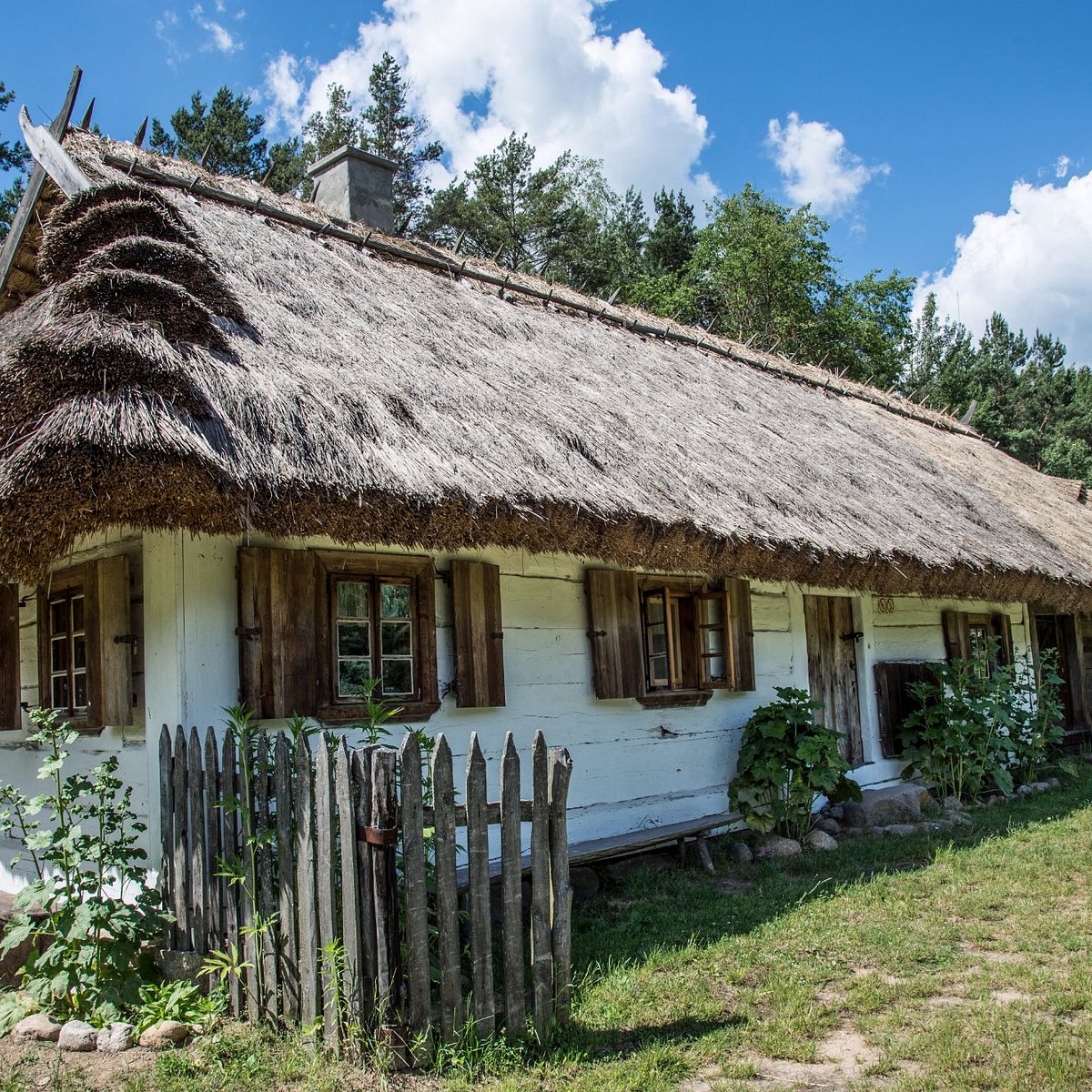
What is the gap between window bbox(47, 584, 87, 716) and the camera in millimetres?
5363

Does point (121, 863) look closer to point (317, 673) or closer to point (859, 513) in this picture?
point (317, 673)

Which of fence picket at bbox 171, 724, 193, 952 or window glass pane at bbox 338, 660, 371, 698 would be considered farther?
window glass pane at bbox 338, 660, 371, 698

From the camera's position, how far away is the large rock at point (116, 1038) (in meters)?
3.48

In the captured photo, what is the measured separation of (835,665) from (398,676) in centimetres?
453

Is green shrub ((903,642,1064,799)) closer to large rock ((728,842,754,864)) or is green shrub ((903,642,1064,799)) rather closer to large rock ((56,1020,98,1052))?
large rock ((728,842,754,864))

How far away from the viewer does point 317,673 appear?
16.0 feet

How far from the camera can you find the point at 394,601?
535 centimetres

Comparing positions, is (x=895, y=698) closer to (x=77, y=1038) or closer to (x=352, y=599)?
(x=352, y=599)

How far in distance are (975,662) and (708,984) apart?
5.35 metres

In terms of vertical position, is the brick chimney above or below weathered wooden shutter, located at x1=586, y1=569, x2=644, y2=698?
above

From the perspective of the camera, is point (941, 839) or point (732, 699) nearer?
point (941, 839)

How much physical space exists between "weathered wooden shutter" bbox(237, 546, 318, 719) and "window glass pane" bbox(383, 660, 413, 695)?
0.51 metres

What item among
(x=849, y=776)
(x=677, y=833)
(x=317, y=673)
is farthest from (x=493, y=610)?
(x=849, y=776)

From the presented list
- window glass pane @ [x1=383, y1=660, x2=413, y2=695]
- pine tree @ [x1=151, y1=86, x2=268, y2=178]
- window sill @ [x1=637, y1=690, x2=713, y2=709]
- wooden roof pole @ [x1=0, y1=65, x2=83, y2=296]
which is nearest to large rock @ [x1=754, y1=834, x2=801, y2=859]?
window sill @ [x1=637, y1=690, x2=713, y2=709]
